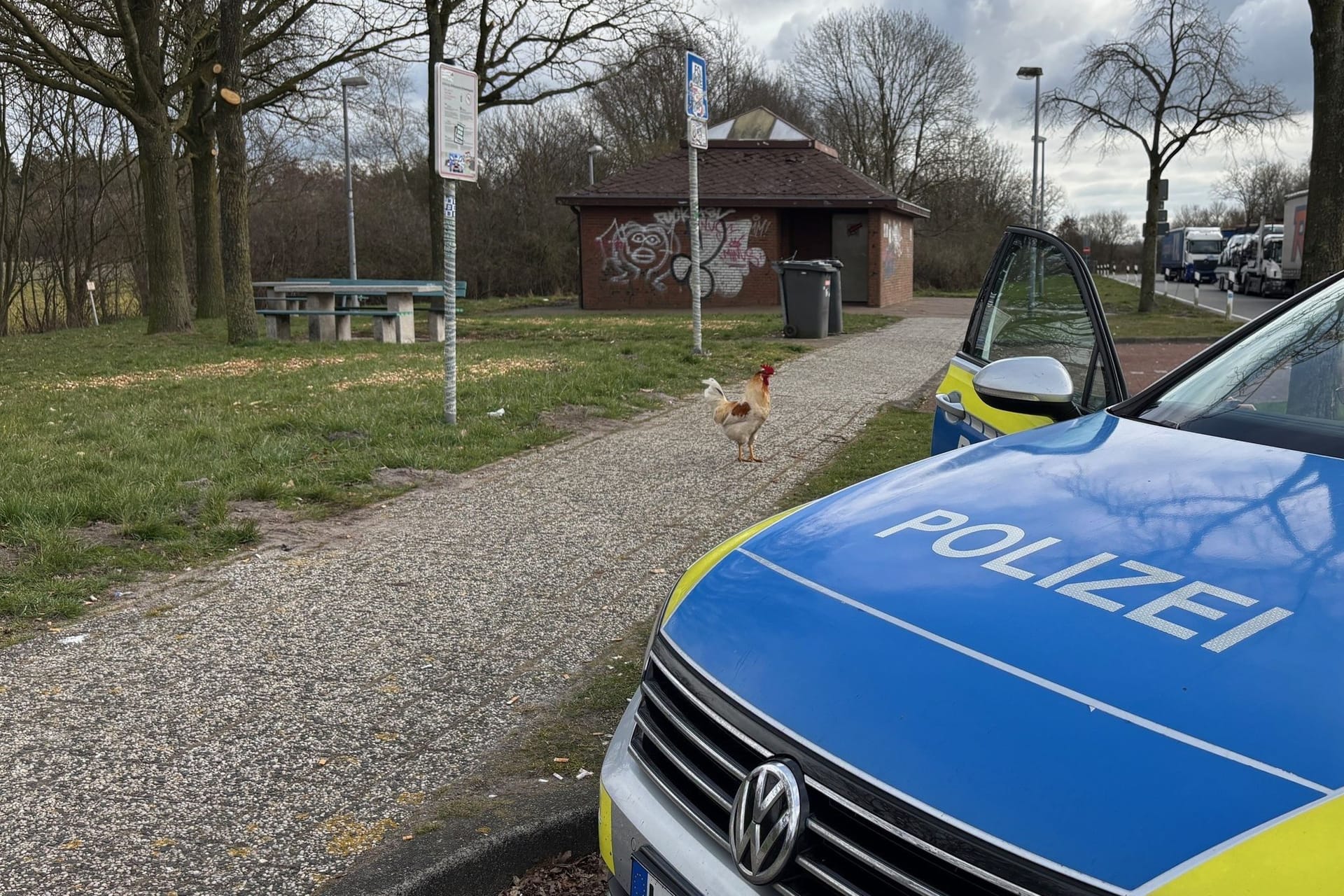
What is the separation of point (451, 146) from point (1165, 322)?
18444mm

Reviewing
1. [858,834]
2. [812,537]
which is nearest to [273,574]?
[812,537]

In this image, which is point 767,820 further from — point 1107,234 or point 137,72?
point 1107,234

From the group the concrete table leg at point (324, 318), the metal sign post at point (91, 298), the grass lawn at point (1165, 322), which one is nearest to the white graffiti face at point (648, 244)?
the grass lawn at point (1165, 322)

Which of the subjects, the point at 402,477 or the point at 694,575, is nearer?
the point at 694,575

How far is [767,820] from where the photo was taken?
63.7 inches

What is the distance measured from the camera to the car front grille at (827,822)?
4.58ft

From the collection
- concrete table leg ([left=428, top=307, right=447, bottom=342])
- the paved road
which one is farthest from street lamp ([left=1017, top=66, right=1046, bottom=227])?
concrete table leg ([left=428, top=307, right=447, bottom=342])

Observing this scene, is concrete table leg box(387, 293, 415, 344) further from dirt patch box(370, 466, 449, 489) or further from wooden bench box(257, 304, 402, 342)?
dirt patch box(370, 466, 449, 489)

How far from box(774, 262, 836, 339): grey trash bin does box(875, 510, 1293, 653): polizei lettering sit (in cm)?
1689

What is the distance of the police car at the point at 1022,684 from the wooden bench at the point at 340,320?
52.7 feet

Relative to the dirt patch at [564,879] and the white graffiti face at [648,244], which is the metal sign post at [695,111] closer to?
the dirt patch at [564,879]

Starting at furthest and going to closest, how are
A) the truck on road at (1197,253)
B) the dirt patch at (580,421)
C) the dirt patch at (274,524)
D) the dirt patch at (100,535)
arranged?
the truck on road at (1197,253), the dirt patch at (580,421), the dirt patch at (274,524), the dirt patch at (100,535)

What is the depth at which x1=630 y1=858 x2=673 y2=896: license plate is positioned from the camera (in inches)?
71.4

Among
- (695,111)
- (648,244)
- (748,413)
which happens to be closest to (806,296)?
(695,111)
